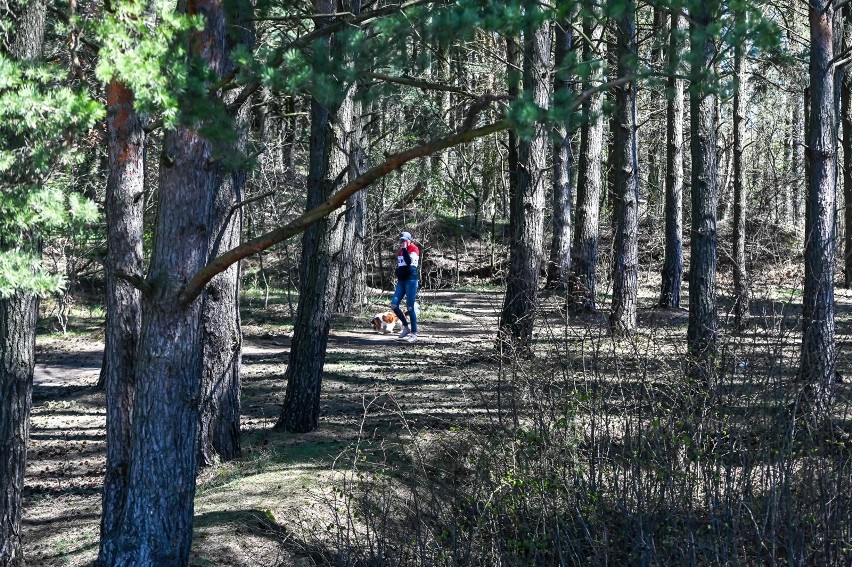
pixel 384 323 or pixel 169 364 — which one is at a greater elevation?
pixel 169 364

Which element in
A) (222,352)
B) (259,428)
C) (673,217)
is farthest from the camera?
(673,217)

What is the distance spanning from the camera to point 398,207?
2745 centimetres

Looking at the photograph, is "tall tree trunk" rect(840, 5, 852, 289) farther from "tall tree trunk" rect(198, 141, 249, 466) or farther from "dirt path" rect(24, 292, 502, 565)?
"tall tree trunk" rect(198, 141, 249, 466)

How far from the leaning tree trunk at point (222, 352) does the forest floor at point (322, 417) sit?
27cm

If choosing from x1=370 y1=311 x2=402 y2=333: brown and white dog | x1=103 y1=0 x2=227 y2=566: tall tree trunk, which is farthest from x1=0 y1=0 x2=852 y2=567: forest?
x1=370 y1=311 x2=402 y2=333: brown and white dog

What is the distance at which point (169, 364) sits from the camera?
19.8ft

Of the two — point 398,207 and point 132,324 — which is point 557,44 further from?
point 132,324

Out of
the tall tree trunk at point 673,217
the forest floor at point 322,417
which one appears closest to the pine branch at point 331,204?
the forest floor at point 322,417

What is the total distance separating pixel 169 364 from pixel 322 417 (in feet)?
19.2

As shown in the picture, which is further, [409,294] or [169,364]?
[409,294]

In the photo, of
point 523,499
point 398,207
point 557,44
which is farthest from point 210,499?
point 398,207

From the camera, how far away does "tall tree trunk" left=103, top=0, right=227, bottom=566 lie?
19.8 ft

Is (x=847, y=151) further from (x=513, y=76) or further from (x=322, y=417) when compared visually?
(x=513, y=76)

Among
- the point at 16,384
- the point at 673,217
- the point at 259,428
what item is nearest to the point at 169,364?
the point at 16,384
